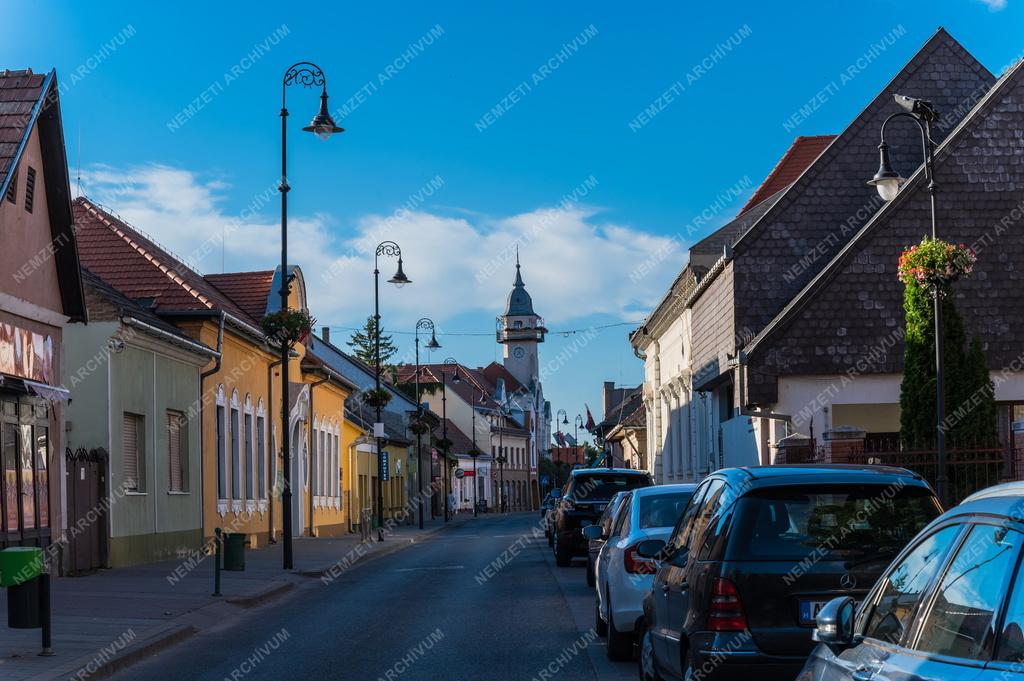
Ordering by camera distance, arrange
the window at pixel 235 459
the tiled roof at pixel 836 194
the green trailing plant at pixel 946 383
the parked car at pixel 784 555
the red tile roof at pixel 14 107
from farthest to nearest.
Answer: the window at pixel 235 459 < the tiled roof at pixel 836 194 < the green trailing plant at pixel 946 383 < the red tile roof at pixel 14 107 < the parked car at pixel 784 555

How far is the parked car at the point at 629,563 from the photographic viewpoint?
11.9m

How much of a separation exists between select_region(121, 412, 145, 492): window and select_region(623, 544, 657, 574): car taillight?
1565cm

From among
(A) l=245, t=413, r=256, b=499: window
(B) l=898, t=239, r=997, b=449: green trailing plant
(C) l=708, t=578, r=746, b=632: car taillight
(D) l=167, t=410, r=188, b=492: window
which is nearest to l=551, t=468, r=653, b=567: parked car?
(B) l=898, t=239, r=997, b=449: green trailing plant

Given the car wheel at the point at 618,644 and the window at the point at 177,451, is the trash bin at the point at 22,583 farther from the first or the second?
the window at the point at 177,451

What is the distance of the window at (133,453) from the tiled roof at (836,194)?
1380 centimetres

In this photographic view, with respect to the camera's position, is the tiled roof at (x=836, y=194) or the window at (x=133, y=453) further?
the tiled roof at (x=836, y=194)

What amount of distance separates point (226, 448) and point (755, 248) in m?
14.1

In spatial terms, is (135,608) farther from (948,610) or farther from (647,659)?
(948,610)

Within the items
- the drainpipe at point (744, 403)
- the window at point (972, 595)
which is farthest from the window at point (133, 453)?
the window at point (972, 595)

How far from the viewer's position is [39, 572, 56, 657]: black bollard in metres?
11.9

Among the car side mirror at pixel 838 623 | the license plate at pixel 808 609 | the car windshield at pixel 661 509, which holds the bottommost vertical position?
the license plate at pixel 808 609

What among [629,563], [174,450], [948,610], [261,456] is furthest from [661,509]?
[261,456]

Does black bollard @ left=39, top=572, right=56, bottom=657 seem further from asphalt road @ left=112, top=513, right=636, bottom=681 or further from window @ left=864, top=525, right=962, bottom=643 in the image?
window @ left=864, top=525, right=962, bottom=643

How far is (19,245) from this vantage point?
20.6 metres
